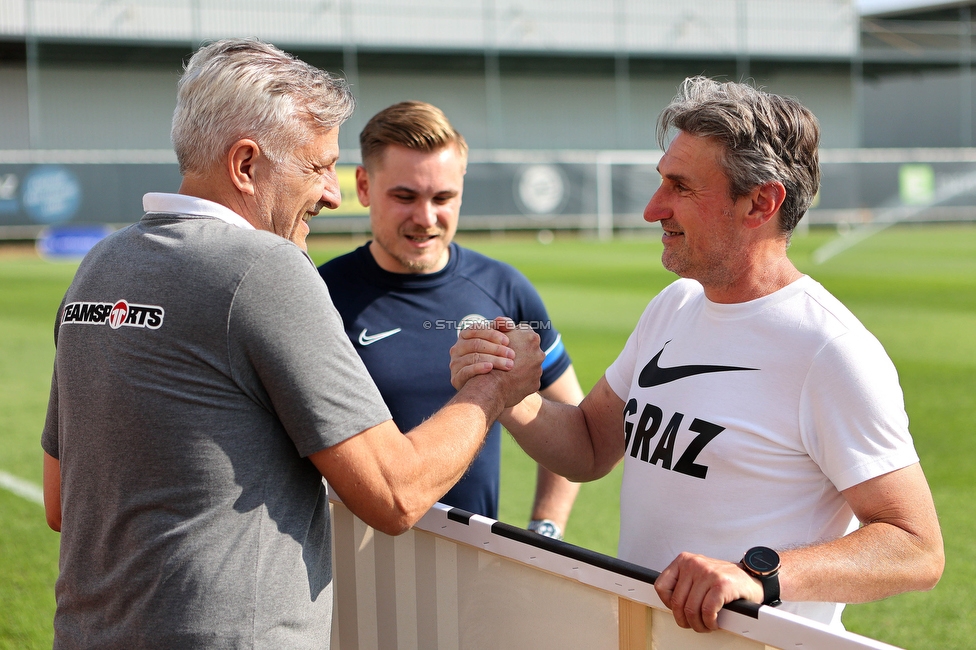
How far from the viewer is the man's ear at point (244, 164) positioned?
2.02 meters

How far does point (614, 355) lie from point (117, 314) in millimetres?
9112

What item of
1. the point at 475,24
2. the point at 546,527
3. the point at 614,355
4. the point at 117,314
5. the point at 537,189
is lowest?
the point at 614,355

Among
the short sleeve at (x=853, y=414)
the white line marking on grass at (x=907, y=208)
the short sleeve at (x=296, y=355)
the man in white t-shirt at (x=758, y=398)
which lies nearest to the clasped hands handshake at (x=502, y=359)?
the man in white t-shirt at (x=758, y=398)

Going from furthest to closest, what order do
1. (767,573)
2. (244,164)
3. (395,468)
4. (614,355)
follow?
(614,355)
(244,164)
(395,468)
(767,573)

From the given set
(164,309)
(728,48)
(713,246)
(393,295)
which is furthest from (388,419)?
(728,48)

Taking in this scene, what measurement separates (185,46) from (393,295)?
103 ft

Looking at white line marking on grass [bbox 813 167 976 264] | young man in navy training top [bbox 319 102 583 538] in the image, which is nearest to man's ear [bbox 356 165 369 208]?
young man in navy training top [bbox 319 102 583 538]

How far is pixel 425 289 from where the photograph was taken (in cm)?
379

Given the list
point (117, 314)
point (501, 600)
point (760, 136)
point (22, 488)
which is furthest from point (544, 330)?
point (22, 488)

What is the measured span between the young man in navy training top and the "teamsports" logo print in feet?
5.57

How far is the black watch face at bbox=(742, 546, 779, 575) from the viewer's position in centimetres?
183

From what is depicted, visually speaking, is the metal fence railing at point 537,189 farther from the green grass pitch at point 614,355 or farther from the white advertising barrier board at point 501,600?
the white advertising barrier board at point 501,600

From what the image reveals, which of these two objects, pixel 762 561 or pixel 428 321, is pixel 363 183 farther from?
pixel 762 561

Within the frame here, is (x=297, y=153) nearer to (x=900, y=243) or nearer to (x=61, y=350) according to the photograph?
(x=61, y=350)
